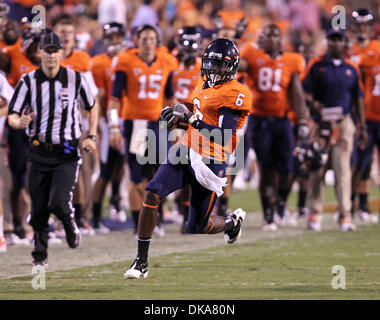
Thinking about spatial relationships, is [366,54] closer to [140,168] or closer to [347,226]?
[347,226]

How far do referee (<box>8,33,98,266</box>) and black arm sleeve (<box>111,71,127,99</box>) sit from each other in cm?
181

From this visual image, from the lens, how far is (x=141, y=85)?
9891 mm

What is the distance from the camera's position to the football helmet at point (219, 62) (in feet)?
23.0

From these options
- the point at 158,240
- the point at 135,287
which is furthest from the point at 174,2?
the point at 135,287

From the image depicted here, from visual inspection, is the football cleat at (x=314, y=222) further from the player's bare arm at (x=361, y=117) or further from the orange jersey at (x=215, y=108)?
the orange jersey at (x=215, y=108)

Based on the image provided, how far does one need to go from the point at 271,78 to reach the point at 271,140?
664 millimetres

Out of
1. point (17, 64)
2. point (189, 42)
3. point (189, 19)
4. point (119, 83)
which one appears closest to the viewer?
point (17, 64)

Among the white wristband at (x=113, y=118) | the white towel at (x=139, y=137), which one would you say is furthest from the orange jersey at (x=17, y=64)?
the white towel at (x=139, y=137)

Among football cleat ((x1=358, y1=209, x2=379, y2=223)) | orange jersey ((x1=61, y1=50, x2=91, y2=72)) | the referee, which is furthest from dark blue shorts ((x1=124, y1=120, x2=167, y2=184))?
football cleat ((x1=358, y1=209, x2=379, y2=223))

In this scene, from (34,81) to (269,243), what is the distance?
117 inches

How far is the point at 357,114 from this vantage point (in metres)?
10.7

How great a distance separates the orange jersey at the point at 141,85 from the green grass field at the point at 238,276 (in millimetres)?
1565

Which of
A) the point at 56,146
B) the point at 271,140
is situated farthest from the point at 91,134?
the point at 271,140

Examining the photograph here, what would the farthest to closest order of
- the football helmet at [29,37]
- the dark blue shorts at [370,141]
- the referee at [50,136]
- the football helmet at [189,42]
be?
the dark blue shorts at [370,141]
the football helmet at [189,42]
the football helmet at [29,37]
the referee at [50,136]
